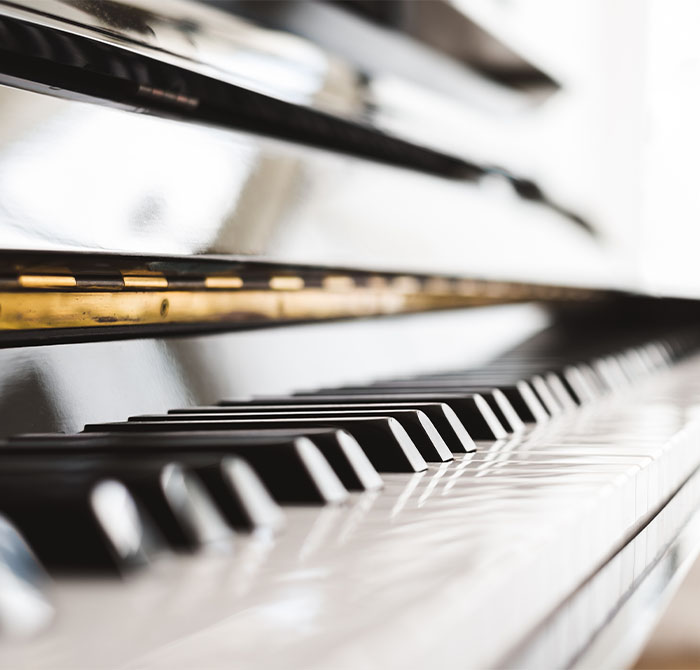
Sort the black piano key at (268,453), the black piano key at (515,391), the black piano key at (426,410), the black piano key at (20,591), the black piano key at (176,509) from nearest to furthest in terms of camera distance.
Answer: the black piano key at (20,591), the black piano key at (176,509), the black piano key at (268,453), the black piano key at (426,410), the black piano key at (515,391)

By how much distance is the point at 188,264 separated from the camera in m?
0.91

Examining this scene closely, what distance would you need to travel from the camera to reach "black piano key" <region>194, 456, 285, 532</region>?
0.53 m

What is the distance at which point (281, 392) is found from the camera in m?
1.18

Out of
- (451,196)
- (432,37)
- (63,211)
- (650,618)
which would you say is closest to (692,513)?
(650,618)

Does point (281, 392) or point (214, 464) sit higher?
point (281, 392)

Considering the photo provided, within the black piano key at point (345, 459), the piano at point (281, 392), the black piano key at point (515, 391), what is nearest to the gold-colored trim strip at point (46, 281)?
the piano at point (281, 392)

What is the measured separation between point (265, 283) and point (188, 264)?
0.19 m

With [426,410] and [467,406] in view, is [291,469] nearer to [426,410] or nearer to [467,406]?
[426,410]

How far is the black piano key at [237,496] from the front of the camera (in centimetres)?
53

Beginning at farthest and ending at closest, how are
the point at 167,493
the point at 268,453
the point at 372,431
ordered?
the point at 372,431
the point at 268,453
the point at 167,493

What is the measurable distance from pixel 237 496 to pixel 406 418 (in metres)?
0.31

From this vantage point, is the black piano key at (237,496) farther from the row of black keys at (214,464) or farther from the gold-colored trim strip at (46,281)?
the gold-colored trim strip at (46,281)

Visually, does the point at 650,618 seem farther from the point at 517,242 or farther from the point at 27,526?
the point at 517,242

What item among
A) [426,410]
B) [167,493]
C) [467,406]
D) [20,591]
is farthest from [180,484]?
[467,406]
